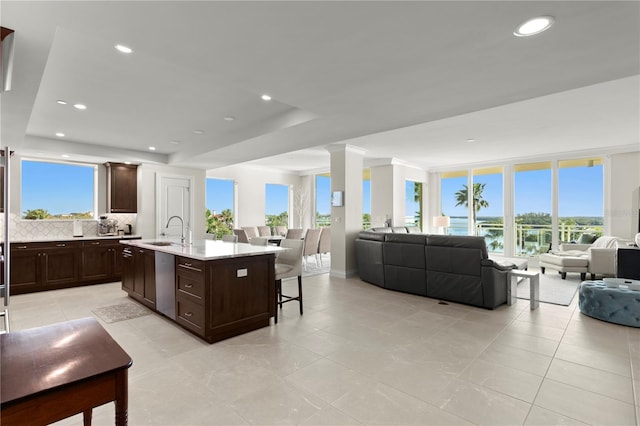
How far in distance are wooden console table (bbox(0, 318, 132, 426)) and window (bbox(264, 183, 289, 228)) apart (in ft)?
29.1

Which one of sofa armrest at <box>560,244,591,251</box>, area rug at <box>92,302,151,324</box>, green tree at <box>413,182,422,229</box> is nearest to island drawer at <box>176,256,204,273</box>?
area rug at <box>92,302,151,324</box>

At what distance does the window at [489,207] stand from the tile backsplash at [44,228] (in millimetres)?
8889

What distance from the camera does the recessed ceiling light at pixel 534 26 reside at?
1.95 metres

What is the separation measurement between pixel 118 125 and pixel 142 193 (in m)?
2.23

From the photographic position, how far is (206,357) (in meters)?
2.89

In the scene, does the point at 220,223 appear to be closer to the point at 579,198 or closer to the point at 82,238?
the point at 82,238

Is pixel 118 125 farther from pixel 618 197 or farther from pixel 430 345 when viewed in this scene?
pixel 618 197

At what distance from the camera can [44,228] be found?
599 centimetres

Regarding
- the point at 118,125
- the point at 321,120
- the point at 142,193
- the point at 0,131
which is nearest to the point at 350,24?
the point at 321,120

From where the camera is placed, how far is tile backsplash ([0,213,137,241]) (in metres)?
5.67

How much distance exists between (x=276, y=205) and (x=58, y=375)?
970cm

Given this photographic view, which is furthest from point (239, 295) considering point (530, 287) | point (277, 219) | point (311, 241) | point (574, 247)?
point (277, 219)

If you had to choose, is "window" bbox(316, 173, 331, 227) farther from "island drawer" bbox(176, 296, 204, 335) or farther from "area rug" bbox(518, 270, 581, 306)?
"island drawer" bbox(176, 296, 204, 335)

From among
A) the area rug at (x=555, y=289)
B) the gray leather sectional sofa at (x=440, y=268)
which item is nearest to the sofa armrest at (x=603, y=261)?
the area rug at (x=555, y=289)
